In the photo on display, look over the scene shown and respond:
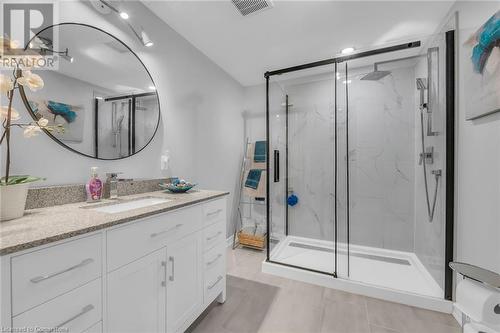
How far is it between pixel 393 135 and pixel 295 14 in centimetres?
180

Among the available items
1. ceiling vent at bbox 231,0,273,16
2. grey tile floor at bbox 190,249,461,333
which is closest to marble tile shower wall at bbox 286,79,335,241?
grey tile floor at bbox 190,249,461,333

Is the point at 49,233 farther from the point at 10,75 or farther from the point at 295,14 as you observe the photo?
the point at 295,14

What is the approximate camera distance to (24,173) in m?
1.06

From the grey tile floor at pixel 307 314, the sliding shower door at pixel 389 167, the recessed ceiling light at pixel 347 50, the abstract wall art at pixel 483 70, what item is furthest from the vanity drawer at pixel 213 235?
the recessed ceiling light at pixel 347 50

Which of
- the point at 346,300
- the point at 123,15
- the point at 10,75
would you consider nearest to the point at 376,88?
the point at 346,300

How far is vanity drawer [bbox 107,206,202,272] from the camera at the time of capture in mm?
879

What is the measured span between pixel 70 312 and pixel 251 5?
2123 mm

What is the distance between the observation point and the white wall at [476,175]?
1.18 metres

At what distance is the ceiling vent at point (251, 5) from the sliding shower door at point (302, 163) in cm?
88

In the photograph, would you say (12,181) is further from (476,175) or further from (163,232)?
(476,175)

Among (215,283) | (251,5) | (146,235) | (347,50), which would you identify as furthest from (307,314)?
(347,50)

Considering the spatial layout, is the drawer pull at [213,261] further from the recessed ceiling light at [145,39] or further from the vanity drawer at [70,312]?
the recessed ceiling light at [145,39]

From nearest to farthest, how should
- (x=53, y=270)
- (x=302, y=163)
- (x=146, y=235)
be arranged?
(x=53, y=270) < (x=146, y=235) < (x=302, y=163)

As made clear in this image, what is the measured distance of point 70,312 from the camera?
0.73 m
